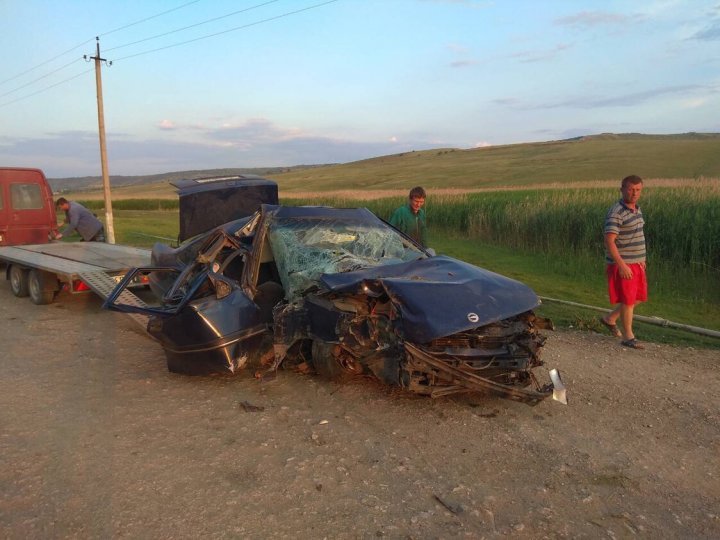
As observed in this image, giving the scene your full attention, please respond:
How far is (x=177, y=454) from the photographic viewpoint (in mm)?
3830

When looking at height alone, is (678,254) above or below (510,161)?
below

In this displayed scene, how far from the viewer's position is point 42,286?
28.1 ft

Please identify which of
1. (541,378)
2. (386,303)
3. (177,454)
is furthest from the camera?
(541,378)

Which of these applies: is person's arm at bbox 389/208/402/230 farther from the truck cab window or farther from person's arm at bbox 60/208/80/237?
the truck cab window

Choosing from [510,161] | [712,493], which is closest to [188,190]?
[712,493]

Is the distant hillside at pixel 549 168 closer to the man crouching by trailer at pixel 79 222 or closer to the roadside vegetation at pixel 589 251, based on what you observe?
the roadside vegetation at pixel 589 251

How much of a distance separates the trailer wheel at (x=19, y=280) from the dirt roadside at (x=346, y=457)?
13.4 feet

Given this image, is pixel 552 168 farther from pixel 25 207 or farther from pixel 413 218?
pixel 413 218

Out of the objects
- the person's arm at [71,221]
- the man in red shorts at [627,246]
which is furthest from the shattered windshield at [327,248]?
the person's arm at [71,221]

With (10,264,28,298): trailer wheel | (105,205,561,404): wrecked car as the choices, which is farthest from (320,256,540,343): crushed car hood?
(10,264,28,298): trailer wheel

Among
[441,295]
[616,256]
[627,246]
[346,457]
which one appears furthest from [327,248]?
[627,246]

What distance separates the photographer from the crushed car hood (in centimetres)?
406

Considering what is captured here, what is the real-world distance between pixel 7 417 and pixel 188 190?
14.1 feet

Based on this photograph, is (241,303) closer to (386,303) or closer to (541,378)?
(386,303)
